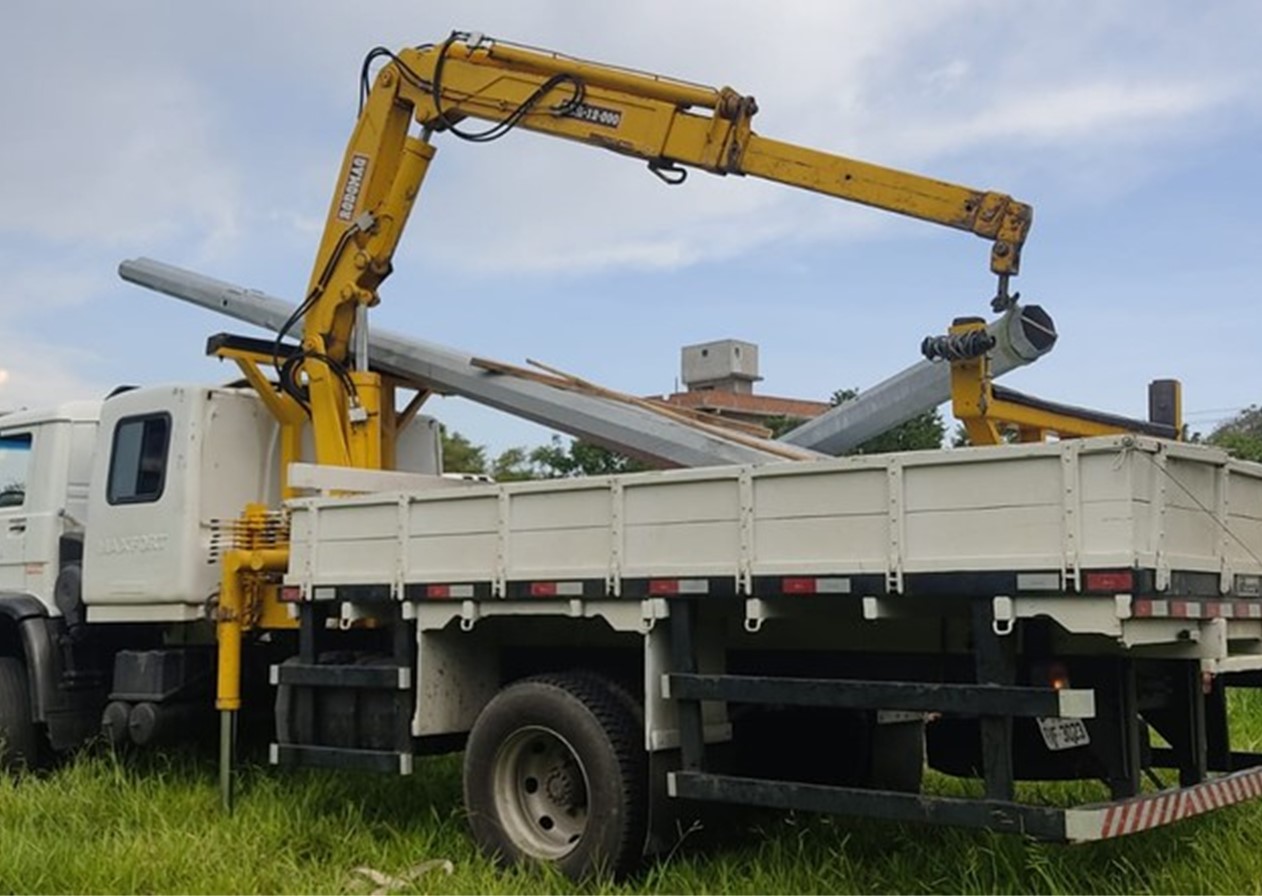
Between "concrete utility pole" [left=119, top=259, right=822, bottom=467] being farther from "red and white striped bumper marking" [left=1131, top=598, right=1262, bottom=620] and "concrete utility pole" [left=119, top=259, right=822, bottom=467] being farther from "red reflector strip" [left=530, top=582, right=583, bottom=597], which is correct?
"red and white striped bumper marking" [left=1131, top=598, right=1262, bottom=620]

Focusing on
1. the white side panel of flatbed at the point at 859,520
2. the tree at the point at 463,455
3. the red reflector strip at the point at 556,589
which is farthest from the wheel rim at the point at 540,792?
the tree at the point at 463,455

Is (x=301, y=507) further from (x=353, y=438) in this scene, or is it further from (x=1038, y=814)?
(x=1038, y=814)

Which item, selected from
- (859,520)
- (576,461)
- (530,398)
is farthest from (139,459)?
(576,461)

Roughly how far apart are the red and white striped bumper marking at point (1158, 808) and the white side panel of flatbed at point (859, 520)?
86 cm

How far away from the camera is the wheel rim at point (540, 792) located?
6.73 meters

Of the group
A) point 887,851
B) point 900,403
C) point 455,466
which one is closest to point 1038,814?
point 887,851

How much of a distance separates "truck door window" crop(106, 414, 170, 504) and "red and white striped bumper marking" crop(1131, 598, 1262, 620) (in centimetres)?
605

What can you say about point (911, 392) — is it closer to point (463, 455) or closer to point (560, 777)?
point (560, 777)

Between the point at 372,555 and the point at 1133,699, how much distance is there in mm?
3788

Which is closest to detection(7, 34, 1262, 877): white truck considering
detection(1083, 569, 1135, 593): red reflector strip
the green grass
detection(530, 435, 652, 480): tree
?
detection(1083, 569, 1135, 593): red reflector strip

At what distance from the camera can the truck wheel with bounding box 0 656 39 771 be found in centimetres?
916

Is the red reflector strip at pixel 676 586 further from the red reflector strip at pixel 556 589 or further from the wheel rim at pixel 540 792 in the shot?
the wheel rim at pixel 540 792

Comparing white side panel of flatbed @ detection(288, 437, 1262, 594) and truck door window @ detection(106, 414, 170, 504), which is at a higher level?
truck door window @ detection(106, 414, 170, 504)

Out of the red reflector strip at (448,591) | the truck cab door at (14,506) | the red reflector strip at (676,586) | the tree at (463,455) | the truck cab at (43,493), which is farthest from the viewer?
the tree at (463,455)
